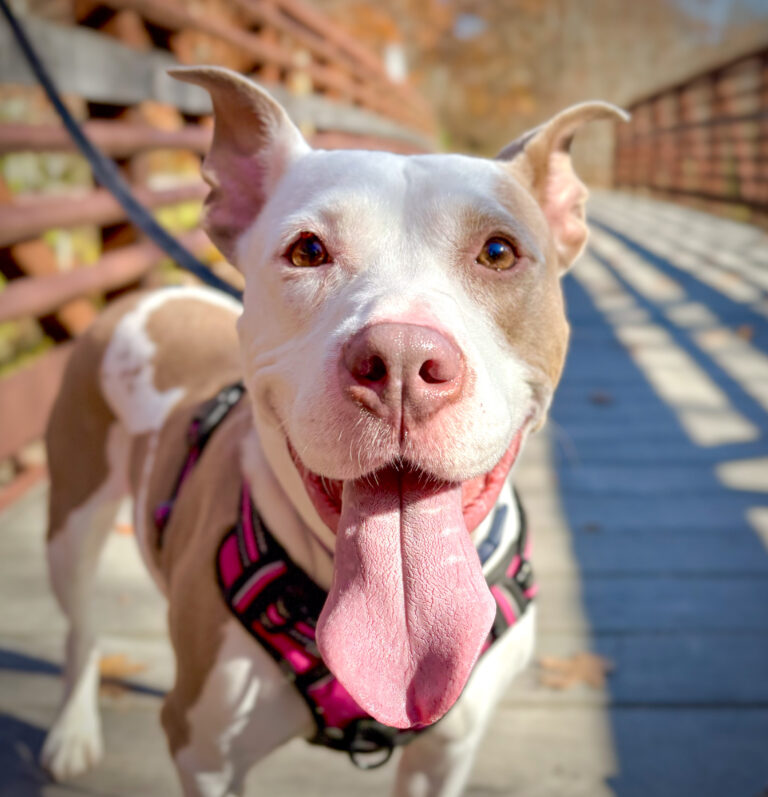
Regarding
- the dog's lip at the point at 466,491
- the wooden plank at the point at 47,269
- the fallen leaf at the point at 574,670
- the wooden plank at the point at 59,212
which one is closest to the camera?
the dog's lip at the point at 466,491

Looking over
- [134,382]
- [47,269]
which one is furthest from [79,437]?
[47,269]

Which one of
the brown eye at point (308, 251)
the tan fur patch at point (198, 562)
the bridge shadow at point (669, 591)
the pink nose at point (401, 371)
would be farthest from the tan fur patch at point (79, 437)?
the bridge shadow at point (669, 591)

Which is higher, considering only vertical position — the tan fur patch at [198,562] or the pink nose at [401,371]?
the pink nose at [401,371]

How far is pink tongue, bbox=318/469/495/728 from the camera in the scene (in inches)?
56.9

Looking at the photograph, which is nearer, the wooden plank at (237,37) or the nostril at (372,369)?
the nostril at (372,369)

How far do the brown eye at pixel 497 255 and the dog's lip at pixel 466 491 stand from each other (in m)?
0.35

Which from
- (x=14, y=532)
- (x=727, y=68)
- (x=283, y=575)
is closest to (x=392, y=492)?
(x=283, y=575)

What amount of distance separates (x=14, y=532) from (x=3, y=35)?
6.45ft

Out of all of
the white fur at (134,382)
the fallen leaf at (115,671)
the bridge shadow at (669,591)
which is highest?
the white fur at (134,382)

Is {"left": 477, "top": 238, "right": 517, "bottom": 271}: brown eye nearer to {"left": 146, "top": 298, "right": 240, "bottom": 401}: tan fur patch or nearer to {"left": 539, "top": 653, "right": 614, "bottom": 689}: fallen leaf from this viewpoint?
{"left": 146, "top": 298, "right": 240, "bottom": 401}: tan fur patch

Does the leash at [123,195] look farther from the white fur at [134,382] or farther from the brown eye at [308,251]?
the brown eye at [308,251]

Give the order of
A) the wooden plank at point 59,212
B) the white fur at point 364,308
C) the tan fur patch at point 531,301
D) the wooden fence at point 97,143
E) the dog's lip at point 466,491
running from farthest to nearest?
the wooden fence at point 97,143, the wooden plank at point 59,212, the tan fur patch at point 531,301, the dog's lip at point 466,491, the white fur at point 364,308

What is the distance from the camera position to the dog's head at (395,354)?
56.2 inches

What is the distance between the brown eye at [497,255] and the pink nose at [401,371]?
359 mm
